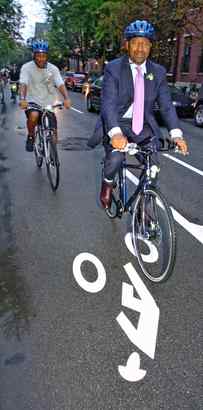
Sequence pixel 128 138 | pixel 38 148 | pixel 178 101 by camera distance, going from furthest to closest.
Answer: pixel 178 101 < pixel 38 148 < pixel 128 138

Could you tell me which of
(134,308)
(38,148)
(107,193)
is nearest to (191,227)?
(107,193)

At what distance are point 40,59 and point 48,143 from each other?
1.34m

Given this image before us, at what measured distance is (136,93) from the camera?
12.1ft

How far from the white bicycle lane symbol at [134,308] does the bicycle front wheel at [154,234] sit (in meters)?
0.06

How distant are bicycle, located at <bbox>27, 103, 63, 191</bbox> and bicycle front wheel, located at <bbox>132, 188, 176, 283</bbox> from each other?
8.43 feet

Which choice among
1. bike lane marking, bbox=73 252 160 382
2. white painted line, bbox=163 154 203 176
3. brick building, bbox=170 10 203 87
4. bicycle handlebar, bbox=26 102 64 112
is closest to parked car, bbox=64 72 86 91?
brick building, bbox=170 10 203 87

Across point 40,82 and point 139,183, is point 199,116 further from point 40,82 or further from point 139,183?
point 139,183

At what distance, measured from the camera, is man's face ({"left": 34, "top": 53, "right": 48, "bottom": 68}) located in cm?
640

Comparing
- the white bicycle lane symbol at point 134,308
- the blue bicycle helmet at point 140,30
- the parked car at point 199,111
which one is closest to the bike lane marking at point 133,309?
the white bicycle lane symbol at point 134,308

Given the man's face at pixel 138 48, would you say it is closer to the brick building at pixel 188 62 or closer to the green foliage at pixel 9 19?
the brick building at pixel 188 62

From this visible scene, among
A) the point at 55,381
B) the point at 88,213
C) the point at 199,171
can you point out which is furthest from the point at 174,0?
the point at 55,381

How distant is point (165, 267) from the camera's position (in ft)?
11.6

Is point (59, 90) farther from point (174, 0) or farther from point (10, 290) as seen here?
point (174, 0)

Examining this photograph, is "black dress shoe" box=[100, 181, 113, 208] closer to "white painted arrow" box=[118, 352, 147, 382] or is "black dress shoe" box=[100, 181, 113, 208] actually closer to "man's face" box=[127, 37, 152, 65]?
"man's face" box=[127, 37, 152, 65]
